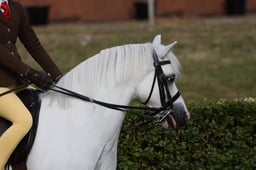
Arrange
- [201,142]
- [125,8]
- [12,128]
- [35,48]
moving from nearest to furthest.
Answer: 1. [12,128]
2. [35,48]
3. [201,142]
4. [125,8]

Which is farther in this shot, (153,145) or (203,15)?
(203,15)

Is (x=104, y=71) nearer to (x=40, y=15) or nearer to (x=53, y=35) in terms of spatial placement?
(x=53, y=35)

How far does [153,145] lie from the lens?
257 inches

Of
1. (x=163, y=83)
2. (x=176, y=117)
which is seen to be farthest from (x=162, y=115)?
(x=163, y=83)

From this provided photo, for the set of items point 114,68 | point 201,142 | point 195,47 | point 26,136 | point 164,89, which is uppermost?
point 114,68

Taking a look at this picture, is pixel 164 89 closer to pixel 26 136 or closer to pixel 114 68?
pixel 114 68

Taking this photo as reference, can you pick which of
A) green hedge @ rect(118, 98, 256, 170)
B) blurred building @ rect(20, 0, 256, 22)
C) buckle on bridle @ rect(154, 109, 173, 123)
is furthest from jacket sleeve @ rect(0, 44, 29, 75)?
blurred building @ rect(20, 0, 256, 22)

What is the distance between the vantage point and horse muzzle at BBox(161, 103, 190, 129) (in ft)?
14.9

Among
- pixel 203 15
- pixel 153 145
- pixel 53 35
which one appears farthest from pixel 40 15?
pixel 153 145

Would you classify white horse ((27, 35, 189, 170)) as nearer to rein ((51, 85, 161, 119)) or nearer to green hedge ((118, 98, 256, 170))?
rein ((51, 85, 161, 119))

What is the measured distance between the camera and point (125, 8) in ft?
70.5

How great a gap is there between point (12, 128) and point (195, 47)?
10678 millimetres

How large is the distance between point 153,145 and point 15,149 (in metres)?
2.25

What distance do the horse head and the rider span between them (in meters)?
0.63
